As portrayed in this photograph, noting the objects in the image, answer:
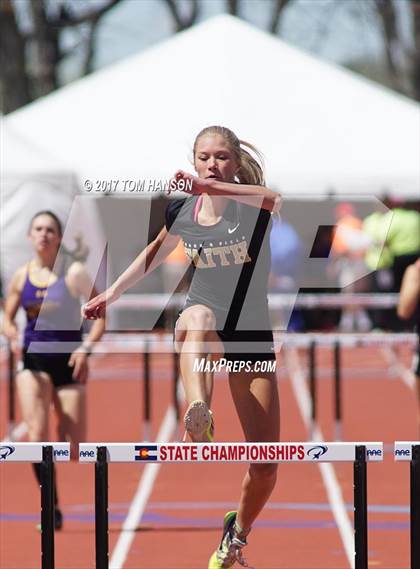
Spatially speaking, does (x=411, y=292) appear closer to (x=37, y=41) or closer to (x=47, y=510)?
(x=47, y=510)

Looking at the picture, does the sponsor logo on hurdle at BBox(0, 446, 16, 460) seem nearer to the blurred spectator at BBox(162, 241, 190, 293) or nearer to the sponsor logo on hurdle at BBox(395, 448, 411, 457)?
the sponsor logo on hurdle at BBox(395, 448, 411, 457)

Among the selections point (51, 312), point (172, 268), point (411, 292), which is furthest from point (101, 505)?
point (172, 268)

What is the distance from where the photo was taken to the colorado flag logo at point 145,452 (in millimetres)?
6566

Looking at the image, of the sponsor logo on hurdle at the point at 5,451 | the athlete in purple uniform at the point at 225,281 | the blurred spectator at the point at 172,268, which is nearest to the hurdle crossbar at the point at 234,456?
the athlete in purple uniform at the point at 225,281

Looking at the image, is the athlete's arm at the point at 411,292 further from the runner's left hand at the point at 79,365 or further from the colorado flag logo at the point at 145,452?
the colorado flag logo at the point at 145,452

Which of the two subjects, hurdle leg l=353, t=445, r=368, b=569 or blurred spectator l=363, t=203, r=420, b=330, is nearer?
hurdle leg l=353, t=445, r=368, b=569

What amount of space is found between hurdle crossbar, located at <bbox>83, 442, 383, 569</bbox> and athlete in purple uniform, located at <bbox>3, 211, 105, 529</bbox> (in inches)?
137

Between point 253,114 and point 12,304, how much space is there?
2776 millimetres

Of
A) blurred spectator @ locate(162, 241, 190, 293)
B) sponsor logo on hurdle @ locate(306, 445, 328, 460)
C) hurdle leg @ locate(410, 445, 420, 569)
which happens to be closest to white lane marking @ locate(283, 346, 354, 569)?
hurdle leg @ locate(410, 445, 420, 569)

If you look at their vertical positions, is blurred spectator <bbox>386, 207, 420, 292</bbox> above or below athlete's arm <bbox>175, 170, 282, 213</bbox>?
above

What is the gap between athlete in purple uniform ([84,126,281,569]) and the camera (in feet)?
21.7

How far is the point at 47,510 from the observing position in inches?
261

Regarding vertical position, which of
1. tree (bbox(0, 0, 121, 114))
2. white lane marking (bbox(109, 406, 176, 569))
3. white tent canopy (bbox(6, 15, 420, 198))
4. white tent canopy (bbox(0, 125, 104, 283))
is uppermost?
tree (bbox(0, 0, 121, 114))

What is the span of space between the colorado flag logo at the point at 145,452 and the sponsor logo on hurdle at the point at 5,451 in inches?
21.4
